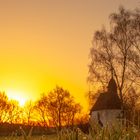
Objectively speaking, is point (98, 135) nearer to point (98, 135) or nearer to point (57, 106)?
point (98, 135)

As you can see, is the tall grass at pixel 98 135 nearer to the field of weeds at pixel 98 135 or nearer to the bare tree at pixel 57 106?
the field of weeds at pixel 98 135

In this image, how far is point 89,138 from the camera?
14.2 ft

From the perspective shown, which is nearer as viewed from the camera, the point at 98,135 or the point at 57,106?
the point at 98,135

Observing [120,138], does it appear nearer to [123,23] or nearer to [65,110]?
[123,23]

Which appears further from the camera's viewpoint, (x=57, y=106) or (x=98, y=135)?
(x=57, y=106)

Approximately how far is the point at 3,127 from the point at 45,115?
16.9 metres

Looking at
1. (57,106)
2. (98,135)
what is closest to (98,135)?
(98,135)

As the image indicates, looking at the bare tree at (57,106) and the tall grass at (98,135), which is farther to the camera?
the bare tree at (57,106)

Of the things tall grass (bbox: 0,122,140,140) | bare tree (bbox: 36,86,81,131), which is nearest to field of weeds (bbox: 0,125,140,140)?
tall grass (bbox: 0,122,140,140)

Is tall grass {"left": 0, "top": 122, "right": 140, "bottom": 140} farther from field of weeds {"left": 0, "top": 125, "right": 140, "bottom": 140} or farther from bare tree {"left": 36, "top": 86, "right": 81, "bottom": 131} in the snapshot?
bare tree {"left": 36, "top": 86, "right": 81, "bottom": 131}

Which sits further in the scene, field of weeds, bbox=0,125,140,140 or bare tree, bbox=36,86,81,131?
bare tree, bbox=36,86,81,131

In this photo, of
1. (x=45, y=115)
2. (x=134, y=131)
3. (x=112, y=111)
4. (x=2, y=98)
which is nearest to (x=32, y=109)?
(x=45, y=115)

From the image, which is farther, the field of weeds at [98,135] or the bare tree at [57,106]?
the bare tree at [57,106]

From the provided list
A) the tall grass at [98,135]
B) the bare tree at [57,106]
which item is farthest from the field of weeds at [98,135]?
the bare tree at [57,106]
